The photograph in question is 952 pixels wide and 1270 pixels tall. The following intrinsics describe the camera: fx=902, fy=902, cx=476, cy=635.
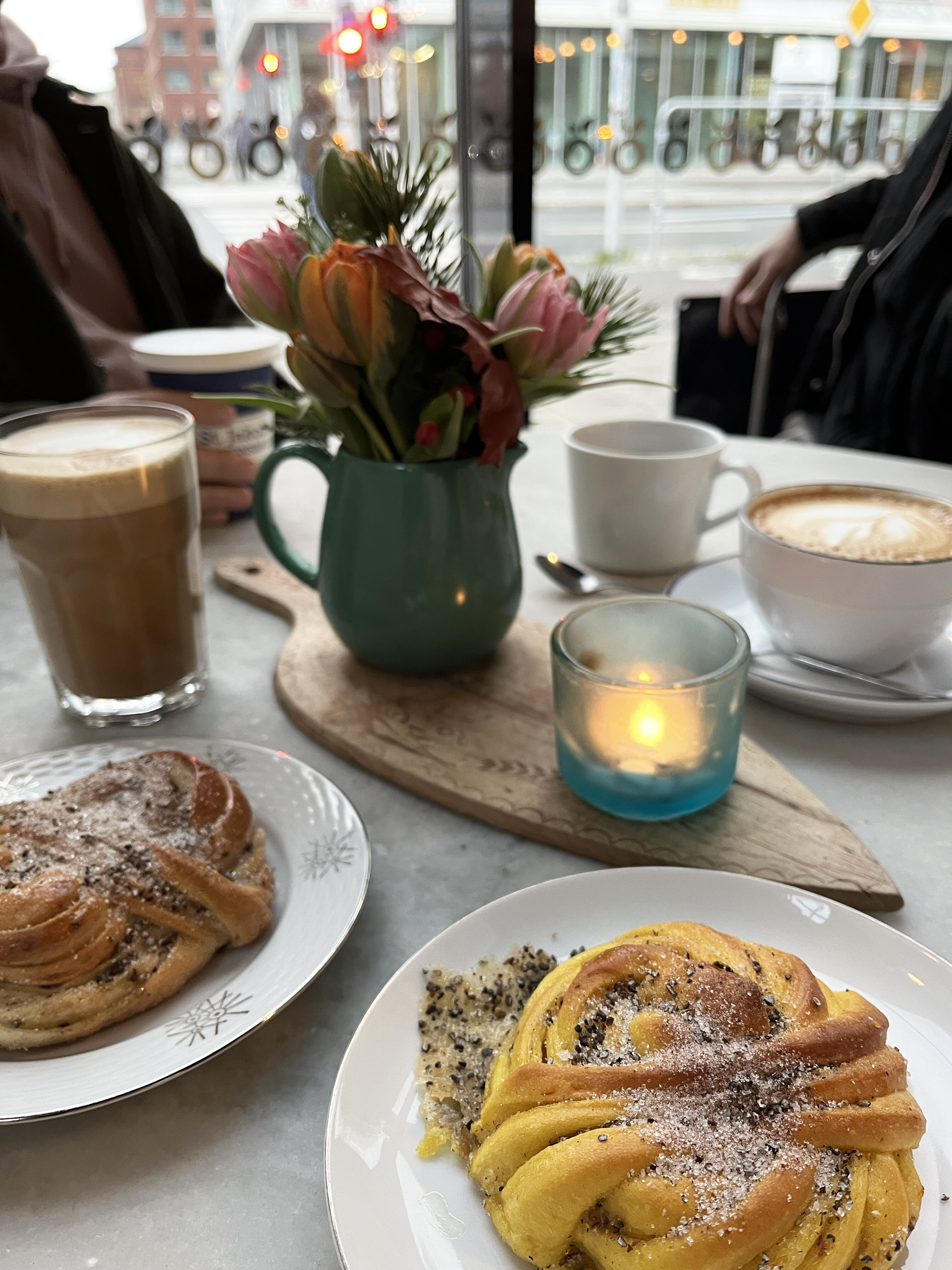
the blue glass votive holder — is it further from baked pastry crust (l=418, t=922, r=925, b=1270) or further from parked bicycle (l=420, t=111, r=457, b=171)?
parked bicycle (l=420, t=111, r=457, b=171)

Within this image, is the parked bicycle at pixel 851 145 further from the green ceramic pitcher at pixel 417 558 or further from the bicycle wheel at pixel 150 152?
the green ceramic pitcher at pixel 417 558

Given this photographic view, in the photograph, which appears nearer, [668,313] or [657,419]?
[657,419]

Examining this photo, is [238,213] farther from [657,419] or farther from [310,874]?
[310,874]

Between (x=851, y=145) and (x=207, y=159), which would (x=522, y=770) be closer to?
(x=207, y=159)

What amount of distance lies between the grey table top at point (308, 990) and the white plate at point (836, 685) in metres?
0.02

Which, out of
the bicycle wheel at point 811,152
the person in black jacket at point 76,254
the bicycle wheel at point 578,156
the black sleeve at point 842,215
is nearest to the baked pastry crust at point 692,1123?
the person in black jacket at point 76,254

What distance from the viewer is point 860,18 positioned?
13.5 ft

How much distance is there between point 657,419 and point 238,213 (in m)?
1.62

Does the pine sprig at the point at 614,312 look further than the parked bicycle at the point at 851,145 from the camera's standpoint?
No

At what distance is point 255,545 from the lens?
128cm

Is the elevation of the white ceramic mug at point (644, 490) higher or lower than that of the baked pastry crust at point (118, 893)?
higher

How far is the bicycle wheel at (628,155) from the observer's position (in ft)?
11.8

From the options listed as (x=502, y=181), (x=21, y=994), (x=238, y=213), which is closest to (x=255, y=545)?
(x=21, y=994)

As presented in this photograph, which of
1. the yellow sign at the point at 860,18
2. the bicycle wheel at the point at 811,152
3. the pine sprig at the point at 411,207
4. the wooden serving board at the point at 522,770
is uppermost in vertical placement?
the yellow sign at the point at 860,18
